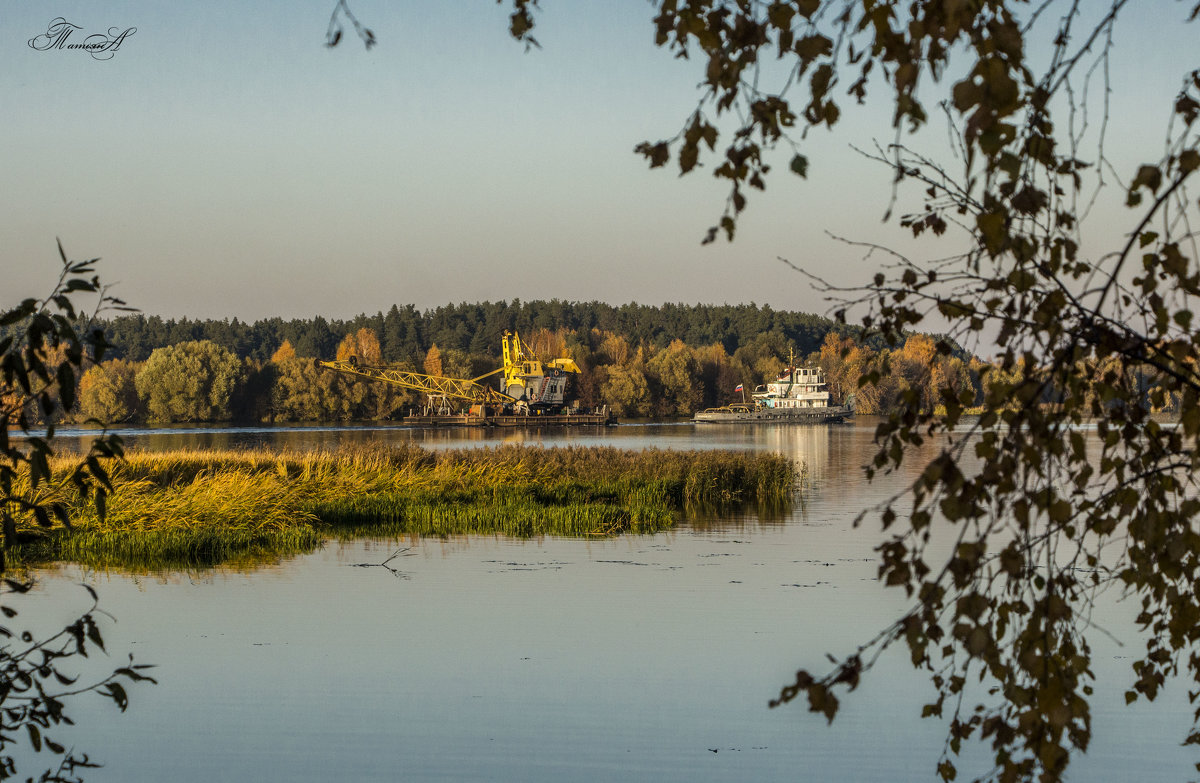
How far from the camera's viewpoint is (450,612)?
A: 39.6ft

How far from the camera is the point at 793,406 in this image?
3777 inches

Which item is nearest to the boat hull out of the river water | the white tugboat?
the white tugboat

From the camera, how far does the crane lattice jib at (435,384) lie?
90.5 meters

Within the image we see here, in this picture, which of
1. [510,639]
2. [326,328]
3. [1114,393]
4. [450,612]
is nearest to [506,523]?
[450,612]

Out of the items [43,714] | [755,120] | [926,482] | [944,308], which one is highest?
[755,120]

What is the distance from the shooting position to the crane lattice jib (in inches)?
3563

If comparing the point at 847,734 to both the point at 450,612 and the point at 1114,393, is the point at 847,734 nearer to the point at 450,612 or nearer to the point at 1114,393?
the point at 450,612

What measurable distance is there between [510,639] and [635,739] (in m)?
2.97

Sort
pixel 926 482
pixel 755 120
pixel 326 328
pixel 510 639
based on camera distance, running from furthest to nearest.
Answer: pixel 326 328, pixel 510 639, pixel 755 120, pixel 926 482

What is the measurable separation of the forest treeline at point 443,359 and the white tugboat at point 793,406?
350cm

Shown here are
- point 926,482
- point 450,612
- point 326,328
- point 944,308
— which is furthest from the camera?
point 326,328

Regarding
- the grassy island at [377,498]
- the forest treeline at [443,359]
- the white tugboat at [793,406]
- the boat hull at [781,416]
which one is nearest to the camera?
the grassy island at [377,498]

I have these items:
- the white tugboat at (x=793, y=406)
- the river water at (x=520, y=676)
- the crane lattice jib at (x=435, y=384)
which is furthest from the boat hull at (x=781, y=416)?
the river water at (x=520, y=676)

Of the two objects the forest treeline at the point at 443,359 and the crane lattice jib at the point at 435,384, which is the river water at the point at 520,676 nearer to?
the forest treeline at the point at 443,359
